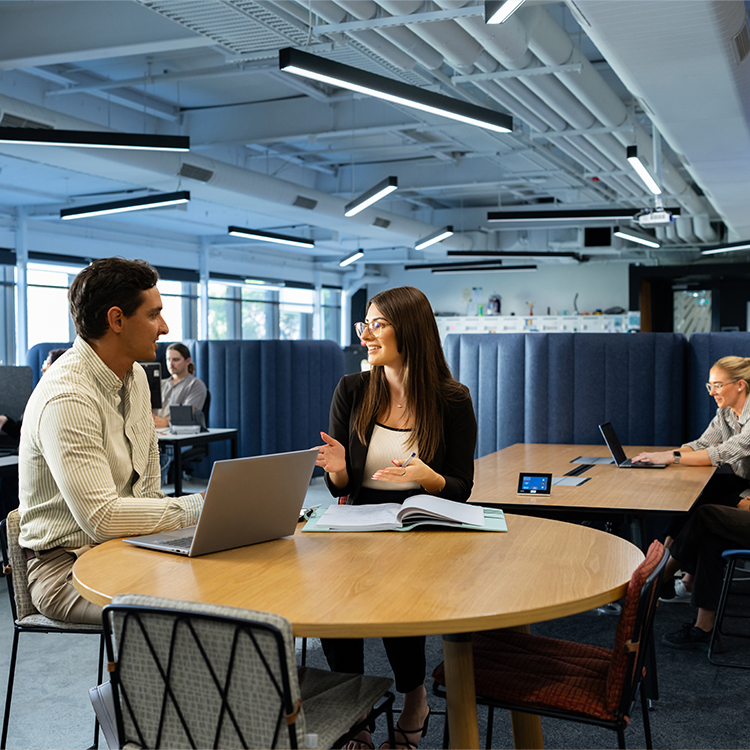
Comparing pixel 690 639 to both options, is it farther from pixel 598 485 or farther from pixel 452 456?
pixel 452 456

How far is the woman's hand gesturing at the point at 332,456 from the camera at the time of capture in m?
2.38

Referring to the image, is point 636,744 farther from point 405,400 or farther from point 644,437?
point 644,437

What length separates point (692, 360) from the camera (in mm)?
5297

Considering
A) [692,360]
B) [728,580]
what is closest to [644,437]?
[692,360]

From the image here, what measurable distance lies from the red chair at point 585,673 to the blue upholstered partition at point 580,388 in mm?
3479

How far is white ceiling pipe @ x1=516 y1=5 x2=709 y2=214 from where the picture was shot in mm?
5215

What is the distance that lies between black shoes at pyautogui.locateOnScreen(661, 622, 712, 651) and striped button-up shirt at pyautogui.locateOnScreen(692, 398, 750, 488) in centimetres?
83

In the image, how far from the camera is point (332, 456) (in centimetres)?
241

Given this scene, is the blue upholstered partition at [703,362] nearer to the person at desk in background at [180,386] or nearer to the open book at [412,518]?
the open book at [412,518]

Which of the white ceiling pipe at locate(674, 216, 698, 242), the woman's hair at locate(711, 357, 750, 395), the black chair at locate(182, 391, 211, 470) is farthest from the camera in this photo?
the white ceiling pipe at locate(674, 216, 698, 242)

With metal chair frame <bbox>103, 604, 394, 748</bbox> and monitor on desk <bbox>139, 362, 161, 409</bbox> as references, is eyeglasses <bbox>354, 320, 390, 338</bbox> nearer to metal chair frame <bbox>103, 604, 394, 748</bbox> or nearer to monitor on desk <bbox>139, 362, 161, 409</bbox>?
metal chair frame <bbox>103, 604, 394, 748</bbox>

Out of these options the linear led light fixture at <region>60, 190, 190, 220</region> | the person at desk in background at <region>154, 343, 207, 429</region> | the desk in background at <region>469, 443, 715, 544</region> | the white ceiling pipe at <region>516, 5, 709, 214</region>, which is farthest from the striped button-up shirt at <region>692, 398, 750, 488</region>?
the linear led light fixture at <region>60, 190, 190, 220</region>

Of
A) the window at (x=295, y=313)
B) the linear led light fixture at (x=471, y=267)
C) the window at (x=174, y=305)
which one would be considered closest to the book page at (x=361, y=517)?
the window at (x=174, y=305)

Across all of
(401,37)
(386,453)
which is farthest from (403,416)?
(401,37)
